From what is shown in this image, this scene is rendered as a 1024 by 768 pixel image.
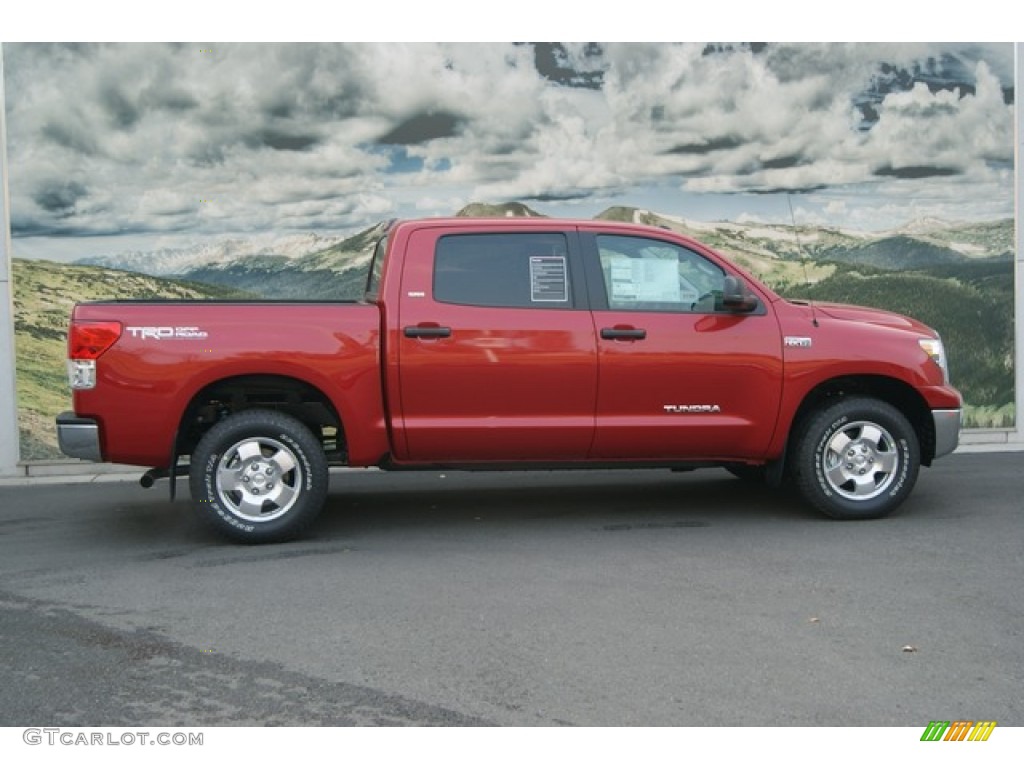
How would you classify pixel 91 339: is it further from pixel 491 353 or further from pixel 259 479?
pixel 491 353

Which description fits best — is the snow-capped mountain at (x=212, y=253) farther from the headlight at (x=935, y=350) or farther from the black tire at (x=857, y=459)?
the headlight at (x=935, y=350)

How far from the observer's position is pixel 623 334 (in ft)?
22.4

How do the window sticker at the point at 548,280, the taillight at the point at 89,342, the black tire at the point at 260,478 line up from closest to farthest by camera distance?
1. the taillight at the point at 89,342
2. the black tire at the point at 260,478
3. the window sticker at the point at 548,280

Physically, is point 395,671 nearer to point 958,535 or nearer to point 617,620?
point 617,620

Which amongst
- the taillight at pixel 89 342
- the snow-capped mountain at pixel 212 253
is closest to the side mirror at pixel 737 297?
the taillight at pixel 89 342

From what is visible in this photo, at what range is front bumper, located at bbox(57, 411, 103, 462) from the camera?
21.1 feet

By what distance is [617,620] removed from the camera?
5.06 meters

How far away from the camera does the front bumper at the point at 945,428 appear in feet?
23.5

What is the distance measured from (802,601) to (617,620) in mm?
930

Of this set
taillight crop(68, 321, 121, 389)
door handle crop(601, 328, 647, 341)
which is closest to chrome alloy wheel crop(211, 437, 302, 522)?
taillight crop(68, 321, 121, 389)

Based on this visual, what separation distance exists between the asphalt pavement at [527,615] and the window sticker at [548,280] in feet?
4.80

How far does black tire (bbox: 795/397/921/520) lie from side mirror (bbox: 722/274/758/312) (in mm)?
841
